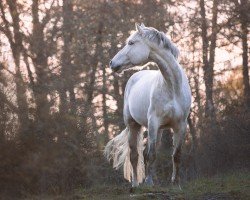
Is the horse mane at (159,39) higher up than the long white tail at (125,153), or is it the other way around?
the horse mane at (159,39)

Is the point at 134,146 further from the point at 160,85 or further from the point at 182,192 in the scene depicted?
the point at 182,192

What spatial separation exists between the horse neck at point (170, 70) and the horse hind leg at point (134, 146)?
192 cm

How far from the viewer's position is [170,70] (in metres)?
8.06

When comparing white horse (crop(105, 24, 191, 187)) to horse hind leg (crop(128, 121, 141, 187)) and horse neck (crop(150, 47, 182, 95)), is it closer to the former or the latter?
horse neck (crop(150, 47, 182, 95))

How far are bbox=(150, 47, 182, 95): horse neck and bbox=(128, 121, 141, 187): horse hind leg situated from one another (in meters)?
1.92

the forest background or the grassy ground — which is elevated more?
the forest background

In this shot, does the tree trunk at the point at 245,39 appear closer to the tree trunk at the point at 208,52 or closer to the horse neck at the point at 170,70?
the tree trunk at the point at 208,52

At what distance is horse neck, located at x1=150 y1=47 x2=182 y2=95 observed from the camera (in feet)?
26.4

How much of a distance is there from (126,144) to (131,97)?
91cm

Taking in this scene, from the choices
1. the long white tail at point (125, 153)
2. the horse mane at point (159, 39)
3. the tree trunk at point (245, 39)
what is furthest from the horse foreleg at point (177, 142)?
the tree trunk at point (245, 39)

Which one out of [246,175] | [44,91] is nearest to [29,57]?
[44,91]

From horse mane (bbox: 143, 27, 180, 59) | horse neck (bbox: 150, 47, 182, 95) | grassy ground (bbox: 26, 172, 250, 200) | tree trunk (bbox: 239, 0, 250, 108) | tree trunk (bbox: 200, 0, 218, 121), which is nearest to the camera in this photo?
grassy ground (bbox: 26, 172, 250, 200)

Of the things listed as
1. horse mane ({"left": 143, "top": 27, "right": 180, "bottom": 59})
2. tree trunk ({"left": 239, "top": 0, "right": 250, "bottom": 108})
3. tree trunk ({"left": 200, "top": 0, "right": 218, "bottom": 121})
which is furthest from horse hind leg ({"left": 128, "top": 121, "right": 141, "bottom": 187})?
tree trunk ({"left": 200, "top": 0, "right": 218, "bottom": 121})

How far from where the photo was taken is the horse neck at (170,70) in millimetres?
8039
